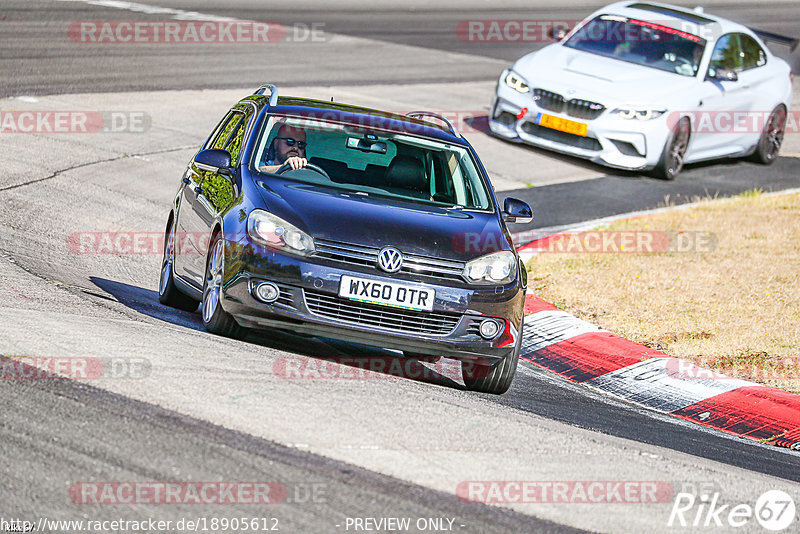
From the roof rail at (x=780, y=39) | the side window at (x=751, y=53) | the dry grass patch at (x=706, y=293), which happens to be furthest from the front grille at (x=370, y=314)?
the roof rail at (x=780, y=39)

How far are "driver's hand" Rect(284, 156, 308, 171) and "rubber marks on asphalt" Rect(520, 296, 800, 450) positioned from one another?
7.63 feet

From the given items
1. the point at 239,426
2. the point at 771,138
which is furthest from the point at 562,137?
the point at 239,426

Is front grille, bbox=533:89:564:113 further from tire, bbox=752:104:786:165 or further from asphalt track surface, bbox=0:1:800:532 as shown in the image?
asphalt track surface, bbox=0:1:800:532

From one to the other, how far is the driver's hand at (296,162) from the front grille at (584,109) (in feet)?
26.8

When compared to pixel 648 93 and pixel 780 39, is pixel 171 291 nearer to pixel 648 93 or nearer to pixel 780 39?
pixel 648 93

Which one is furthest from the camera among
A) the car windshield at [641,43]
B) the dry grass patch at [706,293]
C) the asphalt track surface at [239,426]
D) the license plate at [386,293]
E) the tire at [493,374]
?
the car windshield at [641,43]

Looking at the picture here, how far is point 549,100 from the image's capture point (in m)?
15.9

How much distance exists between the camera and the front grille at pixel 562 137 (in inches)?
623

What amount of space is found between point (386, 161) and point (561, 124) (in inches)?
310

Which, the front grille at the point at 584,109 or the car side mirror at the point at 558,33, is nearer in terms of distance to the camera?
the front grille at the point at 584,109

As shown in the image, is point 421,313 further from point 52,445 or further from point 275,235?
point 52,445

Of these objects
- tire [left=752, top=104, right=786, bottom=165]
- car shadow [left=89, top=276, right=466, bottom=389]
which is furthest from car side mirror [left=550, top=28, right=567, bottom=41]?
car shadow [left=89, top=276, right=466, bottom=389]

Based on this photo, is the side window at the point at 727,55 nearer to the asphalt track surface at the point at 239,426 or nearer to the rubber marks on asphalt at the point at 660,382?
the rubber marks on asphalt at the point at 660,382

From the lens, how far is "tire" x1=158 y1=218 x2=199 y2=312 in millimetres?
8539
